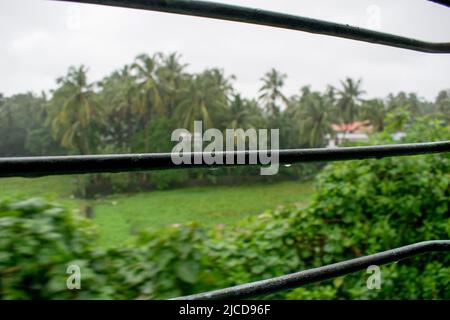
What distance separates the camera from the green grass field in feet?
3.34

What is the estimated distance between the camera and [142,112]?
6074mm

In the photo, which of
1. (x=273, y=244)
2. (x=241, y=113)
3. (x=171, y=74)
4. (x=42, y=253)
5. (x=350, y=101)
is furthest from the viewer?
(x=350, y=101)

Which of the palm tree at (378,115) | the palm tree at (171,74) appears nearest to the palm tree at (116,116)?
the palm tree at (378,115)

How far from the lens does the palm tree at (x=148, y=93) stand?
586 cm

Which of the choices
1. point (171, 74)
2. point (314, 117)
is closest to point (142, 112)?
point (171, 74)

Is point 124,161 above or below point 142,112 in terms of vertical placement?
below

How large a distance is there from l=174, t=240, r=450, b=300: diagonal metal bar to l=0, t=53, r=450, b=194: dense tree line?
0.47m

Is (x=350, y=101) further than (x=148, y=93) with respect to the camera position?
Yes

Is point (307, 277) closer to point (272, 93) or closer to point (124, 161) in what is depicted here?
point (124, 161)

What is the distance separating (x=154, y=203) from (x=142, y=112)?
3.44 metres

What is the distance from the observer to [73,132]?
2.11m

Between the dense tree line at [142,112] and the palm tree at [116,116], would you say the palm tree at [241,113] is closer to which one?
the dense tree line at [142,112]

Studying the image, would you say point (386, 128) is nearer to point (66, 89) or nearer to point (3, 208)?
point (66, 89)

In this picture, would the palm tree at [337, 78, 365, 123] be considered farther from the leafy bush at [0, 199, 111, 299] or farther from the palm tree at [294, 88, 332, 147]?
the leafy bush at [0, 199, 111, 299]
